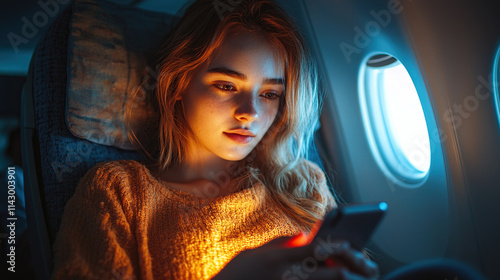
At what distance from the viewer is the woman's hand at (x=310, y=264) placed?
2.71 ft

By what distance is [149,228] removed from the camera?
122cm

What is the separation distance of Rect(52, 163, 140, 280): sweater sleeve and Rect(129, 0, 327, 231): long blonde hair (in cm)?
30

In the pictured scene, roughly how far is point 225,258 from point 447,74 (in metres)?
1.06

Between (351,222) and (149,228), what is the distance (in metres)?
0.72

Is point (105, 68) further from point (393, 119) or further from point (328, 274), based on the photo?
point (393, 119)

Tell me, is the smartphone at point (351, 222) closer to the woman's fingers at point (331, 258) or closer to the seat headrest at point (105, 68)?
the woman's fingers at point (331, 258)

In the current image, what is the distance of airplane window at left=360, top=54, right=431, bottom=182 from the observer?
1.72 m

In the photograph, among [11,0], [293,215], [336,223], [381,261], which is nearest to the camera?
[336,223]

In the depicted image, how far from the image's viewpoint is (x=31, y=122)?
1415 mm

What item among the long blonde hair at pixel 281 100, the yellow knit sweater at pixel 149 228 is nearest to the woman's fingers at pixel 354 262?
the yellow knit sweater at pixel 149 228

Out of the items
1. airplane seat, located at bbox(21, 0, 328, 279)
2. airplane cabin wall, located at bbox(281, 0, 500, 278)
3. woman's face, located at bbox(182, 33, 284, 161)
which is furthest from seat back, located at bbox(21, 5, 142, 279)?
airplane cabin wall, located at bbox(281, 0, 500, 278)

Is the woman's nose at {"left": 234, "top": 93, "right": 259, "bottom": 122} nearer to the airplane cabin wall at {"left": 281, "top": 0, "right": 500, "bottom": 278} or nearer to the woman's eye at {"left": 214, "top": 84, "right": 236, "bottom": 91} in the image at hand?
the woman's eye at {"left": 214, "top": 84, "right": 236, "bottom": 91}

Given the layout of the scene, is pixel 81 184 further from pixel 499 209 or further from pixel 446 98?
pixel 499 209

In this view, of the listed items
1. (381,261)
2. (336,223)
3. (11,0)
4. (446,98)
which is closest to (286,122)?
(446,98)
